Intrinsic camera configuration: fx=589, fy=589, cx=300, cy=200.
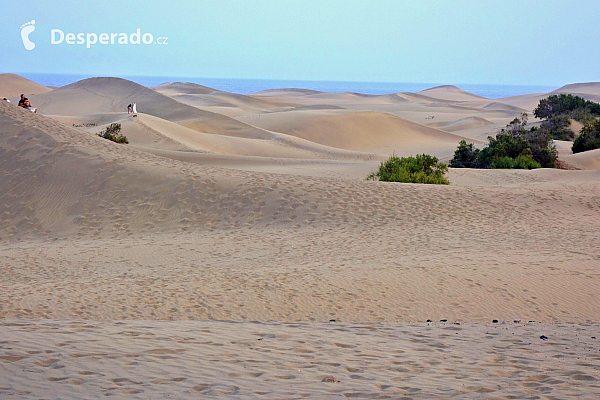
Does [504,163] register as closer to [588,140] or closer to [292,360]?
[588,140]

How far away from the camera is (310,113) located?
49281mm

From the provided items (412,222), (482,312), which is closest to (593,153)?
(412,222)

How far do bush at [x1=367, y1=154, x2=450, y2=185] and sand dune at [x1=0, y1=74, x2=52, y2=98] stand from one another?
6961 centimetres

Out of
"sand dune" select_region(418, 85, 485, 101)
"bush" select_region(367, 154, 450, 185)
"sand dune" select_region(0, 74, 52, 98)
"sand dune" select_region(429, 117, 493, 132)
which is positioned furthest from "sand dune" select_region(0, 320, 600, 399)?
"sand dune" select_region(418, 85, 485, 101)

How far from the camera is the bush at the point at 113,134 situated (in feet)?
85.0

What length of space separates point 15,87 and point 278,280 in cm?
8395

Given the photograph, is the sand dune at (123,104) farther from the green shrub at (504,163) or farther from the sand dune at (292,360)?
the sand dune at (292,360)

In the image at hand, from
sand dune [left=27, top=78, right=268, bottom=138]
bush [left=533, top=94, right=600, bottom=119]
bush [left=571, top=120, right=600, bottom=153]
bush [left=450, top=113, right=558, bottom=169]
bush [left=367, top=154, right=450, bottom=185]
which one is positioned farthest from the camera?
bush [left=533, top=94, right=600, bottom=119]

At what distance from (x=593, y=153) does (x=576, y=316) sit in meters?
23.0

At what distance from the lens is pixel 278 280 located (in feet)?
27.9

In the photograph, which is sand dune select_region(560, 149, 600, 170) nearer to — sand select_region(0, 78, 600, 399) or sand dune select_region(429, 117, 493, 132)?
sand select_region(0, 78, 600, 399)

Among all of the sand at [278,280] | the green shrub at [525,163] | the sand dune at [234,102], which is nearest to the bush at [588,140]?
the green shrub at [525,163]

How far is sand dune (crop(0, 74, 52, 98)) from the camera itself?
254 feet

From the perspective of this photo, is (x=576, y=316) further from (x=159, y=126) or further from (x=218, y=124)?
(x=218, y=124)
